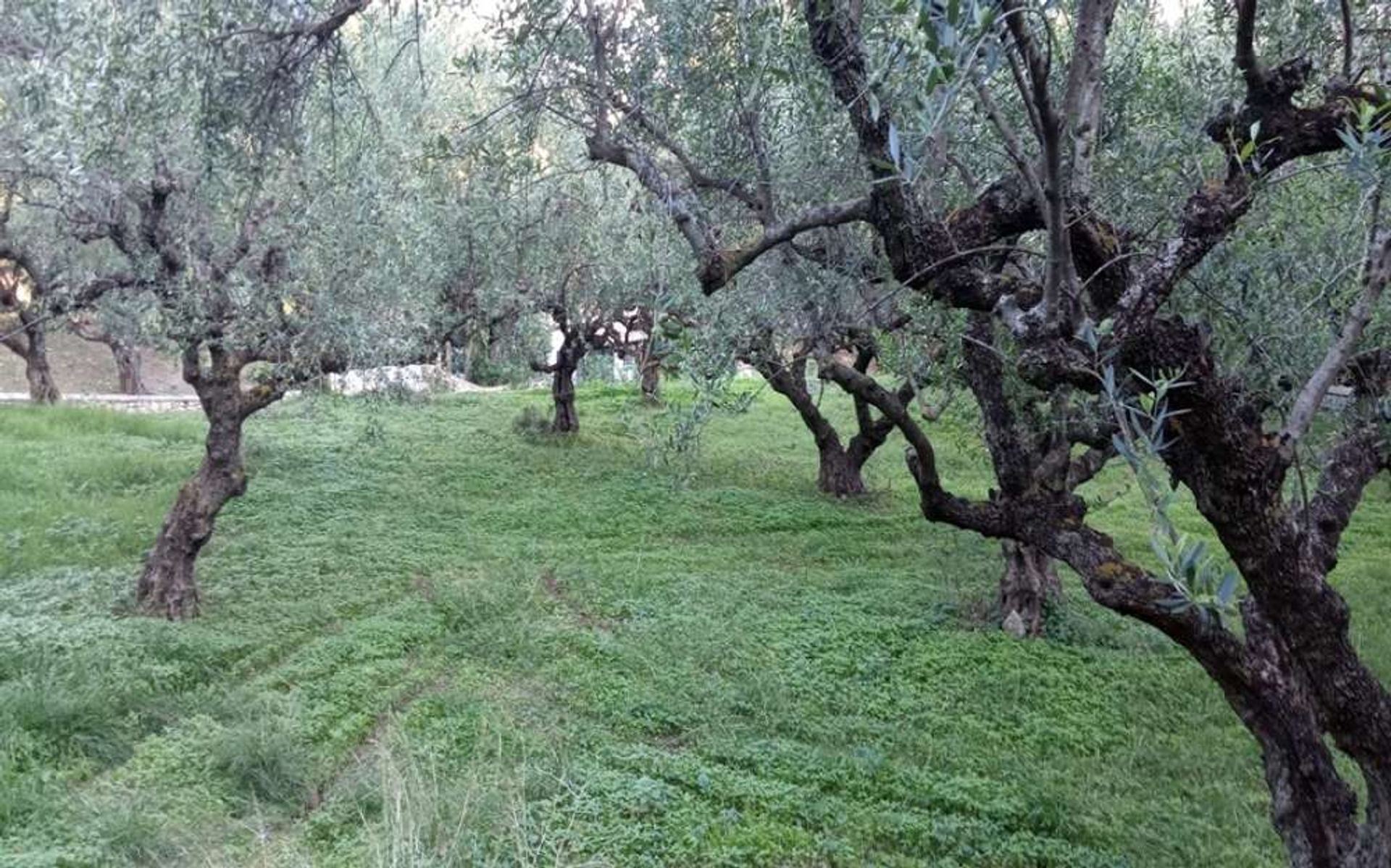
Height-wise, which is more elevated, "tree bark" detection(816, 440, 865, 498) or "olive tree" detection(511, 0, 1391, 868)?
"olive tree" detection(511, 0, 1391, 868)

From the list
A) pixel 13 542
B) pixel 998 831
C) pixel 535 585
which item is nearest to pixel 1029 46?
pixel 998 831

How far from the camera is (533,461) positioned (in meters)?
18.0

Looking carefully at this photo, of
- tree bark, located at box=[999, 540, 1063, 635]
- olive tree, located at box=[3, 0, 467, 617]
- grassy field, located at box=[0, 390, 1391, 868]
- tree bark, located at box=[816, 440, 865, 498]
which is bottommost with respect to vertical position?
grassy field, located at box=[0, 390, 1391, 868]

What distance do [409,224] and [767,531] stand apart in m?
6.05

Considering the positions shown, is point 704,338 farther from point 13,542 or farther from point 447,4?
point 13,542

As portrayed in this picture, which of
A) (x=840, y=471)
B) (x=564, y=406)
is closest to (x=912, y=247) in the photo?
(x=840, y=471)

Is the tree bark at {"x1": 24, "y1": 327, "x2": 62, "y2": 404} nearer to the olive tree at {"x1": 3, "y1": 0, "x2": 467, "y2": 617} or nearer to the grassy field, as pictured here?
the grassy field

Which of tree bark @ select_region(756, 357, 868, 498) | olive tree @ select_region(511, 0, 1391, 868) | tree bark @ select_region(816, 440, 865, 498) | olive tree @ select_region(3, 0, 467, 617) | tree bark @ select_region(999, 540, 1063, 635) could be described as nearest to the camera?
olive tree @ select_region(511, 0, 1391, 868)

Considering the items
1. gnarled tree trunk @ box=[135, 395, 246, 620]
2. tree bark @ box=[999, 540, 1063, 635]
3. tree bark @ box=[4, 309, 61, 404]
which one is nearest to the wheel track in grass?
gnarled tree trunk @ box=[135, 395, 246, 620]

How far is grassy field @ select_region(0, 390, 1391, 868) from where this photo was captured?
5.67 m

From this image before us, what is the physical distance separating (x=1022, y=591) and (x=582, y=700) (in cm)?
435

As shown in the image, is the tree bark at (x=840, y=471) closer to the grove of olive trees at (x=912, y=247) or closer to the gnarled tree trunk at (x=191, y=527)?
the grove of olive trees at (x=912, y=247)

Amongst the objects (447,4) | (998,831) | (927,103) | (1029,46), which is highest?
(447,4)

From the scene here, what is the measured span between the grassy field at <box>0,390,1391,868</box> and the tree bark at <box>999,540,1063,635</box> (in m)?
0.27
